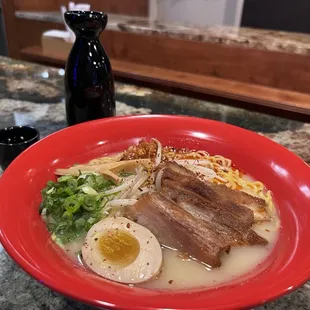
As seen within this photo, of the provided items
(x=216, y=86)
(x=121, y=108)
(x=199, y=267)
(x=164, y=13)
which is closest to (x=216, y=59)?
(x=216, y=86)

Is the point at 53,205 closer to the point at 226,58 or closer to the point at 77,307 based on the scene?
the point at 77,307

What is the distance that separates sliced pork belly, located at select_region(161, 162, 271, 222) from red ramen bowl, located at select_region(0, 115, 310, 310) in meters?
0.07

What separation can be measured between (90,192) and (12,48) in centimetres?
359

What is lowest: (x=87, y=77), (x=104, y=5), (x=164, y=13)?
(x=164, y=13)

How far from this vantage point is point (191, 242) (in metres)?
0.91

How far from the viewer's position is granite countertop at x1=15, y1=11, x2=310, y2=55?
2.65 metres

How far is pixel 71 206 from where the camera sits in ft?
3.31

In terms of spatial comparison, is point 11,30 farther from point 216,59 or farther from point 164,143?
point 164,143

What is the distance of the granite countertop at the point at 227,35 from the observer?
104 inches

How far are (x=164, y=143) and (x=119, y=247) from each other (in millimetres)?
590

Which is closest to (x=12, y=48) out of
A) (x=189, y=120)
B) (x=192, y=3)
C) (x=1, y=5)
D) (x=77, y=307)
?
(x=1, y=5)

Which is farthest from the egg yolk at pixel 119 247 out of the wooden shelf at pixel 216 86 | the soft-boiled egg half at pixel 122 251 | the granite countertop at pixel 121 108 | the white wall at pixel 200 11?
the white wall at pixel 200 11

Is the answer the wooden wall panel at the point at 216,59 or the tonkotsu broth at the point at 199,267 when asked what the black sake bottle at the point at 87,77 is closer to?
the tonkotsu broth at the point at 199,267

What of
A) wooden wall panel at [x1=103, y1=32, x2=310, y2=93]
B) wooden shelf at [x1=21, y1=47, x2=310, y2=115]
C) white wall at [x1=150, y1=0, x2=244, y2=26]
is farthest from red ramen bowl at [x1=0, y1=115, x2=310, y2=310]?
white wall at [x1=150, y1=0, x2=244, y2=26]
